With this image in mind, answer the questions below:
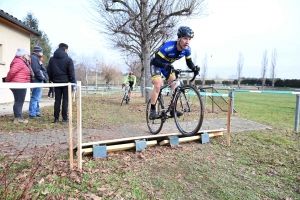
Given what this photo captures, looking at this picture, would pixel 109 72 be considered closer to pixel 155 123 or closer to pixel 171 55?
pixel 155 123

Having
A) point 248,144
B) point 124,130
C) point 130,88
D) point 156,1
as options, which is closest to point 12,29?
point 130,88

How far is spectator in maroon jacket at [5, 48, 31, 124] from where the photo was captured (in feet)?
17.3

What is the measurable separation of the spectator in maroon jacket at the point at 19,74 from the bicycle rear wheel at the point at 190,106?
13.6 ft

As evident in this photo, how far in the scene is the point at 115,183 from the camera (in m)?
2.69

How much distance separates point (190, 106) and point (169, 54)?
3.73 feet

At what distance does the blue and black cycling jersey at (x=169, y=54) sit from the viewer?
403 centimetres

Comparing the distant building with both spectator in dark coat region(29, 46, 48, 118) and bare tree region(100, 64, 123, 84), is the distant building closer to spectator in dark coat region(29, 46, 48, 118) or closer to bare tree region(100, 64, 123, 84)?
spectator in dark coat region(29, 46, 48, 118)

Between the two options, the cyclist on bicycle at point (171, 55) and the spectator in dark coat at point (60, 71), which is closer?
the cyclist on bicycle at point (171, 55)

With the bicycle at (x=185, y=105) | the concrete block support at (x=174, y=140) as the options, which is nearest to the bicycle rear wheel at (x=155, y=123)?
the bicycle at (x=185, y=105)

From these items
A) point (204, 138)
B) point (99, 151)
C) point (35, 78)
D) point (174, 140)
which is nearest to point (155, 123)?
point (174, 140)

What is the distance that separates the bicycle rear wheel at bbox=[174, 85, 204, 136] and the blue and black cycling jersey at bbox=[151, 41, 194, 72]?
0.57 metres

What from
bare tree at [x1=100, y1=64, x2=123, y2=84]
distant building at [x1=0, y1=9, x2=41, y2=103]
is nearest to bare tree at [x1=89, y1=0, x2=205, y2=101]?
distant building at [x1=0, y1=9, x2=41, y2=103]

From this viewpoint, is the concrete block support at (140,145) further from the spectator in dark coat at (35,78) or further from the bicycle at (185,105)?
the spectator in dark coat at (35,78)

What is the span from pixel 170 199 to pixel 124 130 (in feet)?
10.2
